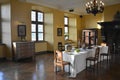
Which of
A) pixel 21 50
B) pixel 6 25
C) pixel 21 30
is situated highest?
pixel 6 25

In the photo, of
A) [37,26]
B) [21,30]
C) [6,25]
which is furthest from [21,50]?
[37,26]

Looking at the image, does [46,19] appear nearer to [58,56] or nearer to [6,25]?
[6,25]

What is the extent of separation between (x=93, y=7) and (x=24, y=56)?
14.3 ft

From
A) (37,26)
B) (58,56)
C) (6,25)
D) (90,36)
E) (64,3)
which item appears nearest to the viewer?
(58,56)

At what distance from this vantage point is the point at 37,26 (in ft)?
37.2

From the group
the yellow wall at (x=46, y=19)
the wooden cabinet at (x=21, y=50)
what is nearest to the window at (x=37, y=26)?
the yellow wall at (x=46, y=19)

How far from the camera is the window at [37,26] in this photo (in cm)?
1098

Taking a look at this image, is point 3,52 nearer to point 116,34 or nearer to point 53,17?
point 53,17

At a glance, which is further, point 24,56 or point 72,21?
point 72,21

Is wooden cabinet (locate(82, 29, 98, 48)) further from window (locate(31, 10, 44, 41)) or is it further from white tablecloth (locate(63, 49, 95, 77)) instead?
white tablecloth (locate(63, 49, 95, 77))

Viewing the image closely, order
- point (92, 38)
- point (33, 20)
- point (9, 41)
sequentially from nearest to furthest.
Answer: point (9, 41)
point (33, 20)
point (92, 38)

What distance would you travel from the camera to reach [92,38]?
46.6 ft

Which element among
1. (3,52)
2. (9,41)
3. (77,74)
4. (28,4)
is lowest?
(77,74)

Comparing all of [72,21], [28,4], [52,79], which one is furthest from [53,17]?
[52,79]
